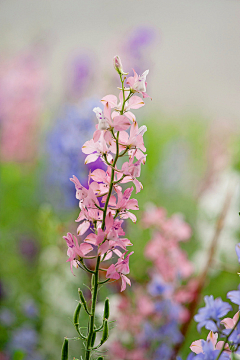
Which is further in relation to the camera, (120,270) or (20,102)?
(20,102)

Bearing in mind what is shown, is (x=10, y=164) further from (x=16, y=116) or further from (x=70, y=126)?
(x=70, y=126)

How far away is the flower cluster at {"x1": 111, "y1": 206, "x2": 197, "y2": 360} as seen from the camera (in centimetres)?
41

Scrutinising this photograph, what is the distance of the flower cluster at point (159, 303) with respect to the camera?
1.35ft

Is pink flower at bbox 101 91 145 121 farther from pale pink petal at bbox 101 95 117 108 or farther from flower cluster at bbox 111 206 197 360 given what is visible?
flower cluster at bbox 111 206 197 360

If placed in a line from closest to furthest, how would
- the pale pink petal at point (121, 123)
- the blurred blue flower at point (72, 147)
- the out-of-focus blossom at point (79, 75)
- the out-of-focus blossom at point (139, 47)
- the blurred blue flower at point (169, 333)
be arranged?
the pale pink petal at point (121, 123)
the blurred blue flower at point (169, 333)
the blurred blue flower at point (72, 147)
the out-of-focus blossom at point (139, 47)
the out-of-focus blossom at point (79, 75)

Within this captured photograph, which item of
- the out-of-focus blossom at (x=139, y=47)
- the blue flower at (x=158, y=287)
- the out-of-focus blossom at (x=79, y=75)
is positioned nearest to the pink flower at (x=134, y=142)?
the blue flower at (x=158, y=287)

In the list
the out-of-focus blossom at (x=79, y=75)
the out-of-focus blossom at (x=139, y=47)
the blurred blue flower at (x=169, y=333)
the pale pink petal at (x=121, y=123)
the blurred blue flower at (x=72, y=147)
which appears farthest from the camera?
the out-of-focus blossom at (x=79, y=75)

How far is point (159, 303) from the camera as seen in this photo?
1.37 feet

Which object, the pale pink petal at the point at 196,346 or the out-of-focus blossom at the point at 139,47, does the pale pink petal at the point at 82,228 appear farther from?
the out-of-focus blossom at the point at 139,47

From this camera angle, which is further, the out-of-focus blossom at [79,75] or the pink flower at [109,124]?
the out-of-focus blossom at [79,75]

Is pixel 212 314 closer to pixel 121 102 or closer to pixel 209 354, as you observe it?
pixel 209 354

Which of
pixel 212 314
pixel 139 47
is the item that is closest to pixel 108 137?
pixel 212 314

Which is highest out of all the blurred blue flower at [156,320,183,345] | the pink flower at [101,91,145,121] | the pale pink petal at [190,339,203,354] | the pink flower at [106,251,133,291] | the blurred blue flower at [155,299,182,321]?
the pink flower at [101,91,145,121]

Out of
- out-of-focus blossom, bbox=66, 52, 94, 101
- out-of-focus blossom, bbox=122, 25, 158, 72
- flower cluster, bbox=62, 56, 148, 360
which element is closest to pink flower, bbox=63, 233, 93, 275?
flower cluster, bbox=62, 56, 148, 360
